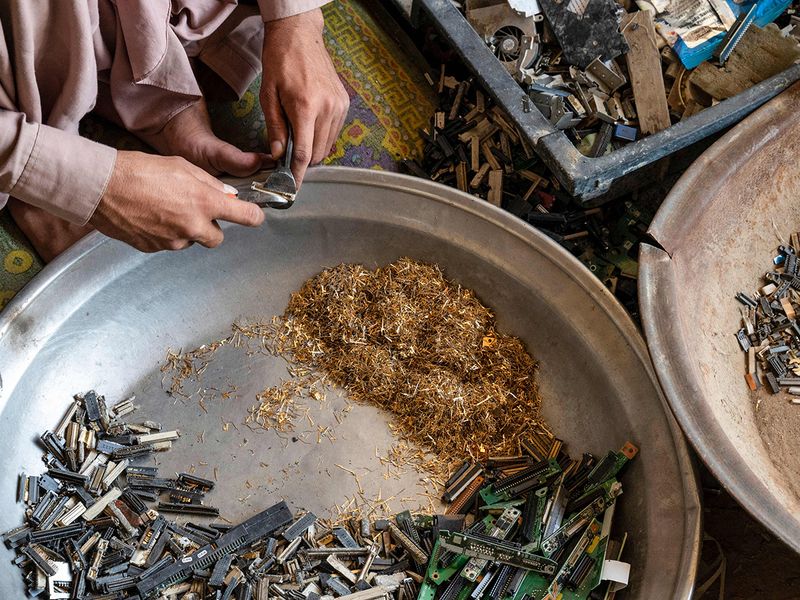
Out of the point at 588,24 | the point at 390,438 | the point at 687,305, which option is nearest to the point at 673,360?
the point at 687,305

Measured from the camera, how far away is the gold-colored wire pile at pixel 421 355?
1.72m

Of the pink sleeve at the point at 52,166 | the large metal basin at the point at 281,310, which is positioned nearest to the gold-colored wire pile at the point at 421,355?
the large metal basin at the point at 281,310

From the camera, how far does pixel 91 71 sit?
1585 mm

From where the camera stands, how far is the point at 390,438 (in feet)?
5.83

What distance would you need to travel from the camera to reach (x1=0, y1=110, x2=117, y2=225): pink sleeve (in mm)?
1392

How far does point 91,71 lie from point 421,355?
3.12ft

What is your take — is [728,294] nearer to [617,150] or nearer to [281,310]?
[617,150]

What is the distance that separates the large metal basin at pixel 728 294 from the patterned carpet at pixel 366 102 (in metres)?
0.88

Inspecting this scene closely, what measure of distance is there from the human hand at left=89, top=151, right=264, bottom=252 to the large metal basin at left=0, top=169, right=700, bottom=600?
0.21m

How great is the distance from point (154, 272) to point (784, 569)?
1.71 metres

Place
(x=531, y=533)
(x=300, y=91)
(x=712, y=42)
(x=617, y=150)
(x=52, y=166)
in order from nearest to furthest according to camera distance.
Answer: (x=52, y=166) → (x=531, y=533) → (x=300, y=91) → (x=617, y=150) → (x=712, y=42)

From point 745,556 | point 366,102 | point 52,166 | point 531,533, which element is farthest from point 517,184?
point 52,166

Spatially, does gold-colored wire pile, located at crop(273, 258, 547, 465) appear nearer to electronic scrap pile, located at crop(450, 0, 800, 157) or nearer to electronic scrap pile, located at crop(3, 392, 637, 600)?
electronic scrap pile, located at crop(3, 392, 637, 600)

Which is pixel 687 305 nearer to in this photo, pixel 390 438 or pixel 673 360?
pixel 673 360
